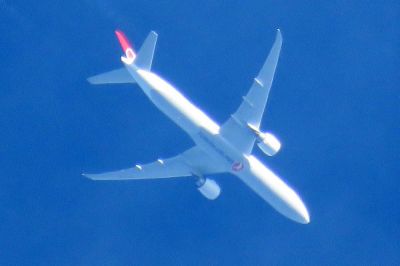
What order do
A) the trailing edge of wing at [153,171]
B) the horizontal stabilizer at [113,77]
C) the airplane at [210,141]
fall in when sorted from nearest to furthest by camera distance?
the airplane at [210,141] < the horizontal stabilizer at [113,77] < the trailing edge of wing at [153,171]

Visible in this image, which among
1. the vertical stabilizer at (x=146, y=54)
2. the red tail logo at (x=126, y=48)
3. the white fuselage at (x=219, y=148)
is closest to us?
the vertical stabilizer at (x=146, y=54)

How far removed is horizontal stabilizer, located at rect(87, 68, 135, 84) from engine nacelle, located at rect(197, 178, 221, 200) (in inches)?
546

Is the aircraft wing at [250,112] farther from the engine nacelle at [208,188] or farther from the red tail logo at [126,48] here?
the red tail logo at [126,48]

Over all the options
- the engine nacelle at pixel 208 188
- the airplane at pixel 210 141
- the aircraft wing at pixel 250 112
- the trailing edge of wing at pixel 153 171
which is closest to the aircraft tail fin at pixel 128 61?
the airplane at pixel 210 141

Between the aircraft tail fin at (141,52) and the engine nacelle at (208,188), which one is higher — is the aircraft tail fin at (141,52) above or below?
above

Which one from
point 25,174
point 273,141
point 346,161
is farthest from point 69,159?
point 346,161

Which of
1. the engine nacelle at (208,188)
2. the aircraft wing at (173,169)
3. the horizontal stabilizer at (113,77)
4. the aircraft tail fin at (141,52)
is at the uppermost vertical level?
the aircraft tail fin at (141,52)

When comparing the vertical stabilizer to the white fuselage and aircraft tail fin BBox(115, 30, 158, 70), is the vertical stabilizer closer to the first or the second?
aircraft tail fin BBox(115, 30, 158, 70)

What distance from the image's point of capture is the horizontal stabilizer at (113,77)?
88188 mm

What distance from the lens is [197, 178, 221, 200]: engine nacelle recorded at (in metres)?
89.4

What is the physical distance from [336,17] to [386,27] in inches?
248

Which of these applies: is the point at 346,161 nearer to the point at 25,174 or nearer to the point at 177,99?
the point at 177,99

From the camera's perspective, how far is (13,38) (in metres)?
97.7

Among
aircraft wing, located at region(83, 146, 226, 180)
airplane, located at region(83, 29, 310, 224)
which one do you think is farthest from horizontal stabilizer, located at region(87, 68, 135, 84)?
aircraft wing, located at region(83, 146, 226, 180)
